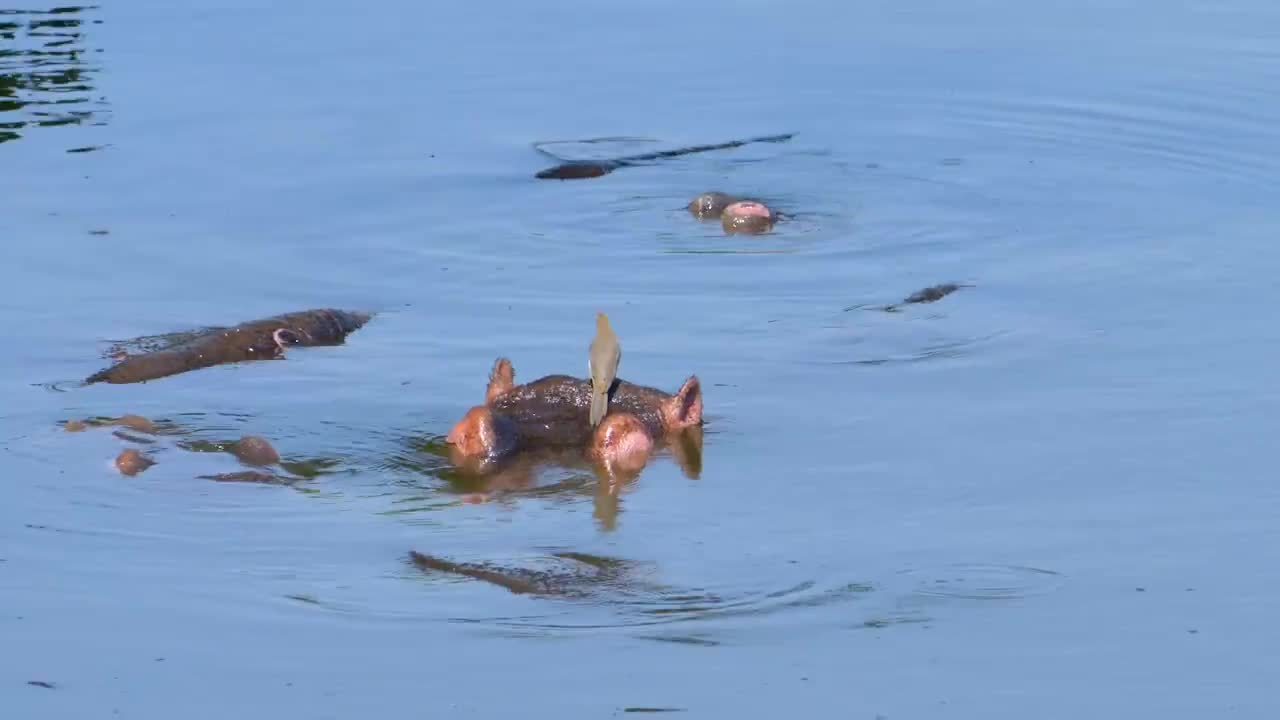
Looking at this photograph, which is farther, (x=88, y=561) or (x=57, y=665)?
(x=88, y=561)

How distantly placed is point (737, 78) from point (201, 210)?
6.34 meters

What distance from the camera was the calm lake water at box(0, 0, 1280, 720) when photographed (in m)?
7.41

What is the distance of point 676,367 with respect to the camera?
37.0 feet

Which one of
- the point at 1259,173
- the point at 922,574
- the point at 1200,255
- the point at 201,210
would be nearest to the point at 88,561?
the point at 922,574

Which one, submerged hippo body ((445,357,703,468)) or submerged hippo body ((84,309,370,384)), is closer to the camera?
submerged hippo body ((445,357,703,468))

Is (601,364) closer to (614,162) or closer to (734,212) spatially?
(734,212)

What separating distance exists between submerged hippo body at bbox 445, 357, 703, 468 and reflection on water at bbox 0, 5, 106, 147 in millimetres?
7553

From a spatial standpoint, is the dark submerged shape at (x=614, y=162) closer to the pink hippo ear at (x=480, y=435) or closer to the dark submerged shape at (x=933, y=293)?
the dark submerged shape at (x=933, y=293)

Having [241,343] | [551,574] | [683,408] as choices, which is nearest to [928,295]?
[683,408]

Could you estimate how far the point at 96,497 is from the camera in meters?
9.08

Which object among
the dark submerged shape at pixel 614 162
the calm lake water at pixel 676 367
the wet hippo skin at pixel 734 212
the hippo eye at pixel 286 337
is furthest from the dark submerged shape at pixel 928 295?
the dark submerged shape at pixel 614 162

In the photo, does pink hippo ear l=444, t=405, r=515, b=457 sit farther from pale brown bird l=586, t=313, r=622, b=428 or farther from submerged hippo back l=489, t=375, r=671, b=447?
pale brown bird l=586, t=313, r=622, b=428

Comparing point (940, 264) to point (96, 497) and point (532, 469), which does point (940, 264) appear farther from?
point (96, 497)

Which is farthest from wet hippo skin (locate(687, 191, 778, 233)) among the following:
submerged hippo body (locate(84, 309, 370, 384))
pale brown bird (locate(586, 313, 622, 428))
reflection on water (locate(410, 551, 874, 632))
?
reflection on water (locate(410, 551, 874, 632))
